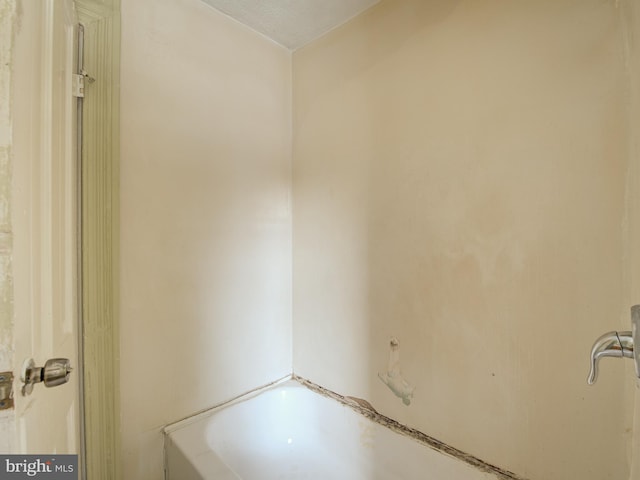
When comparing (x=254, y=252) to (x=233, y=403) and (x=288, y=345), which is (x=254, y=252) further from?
(x=233, y=403)

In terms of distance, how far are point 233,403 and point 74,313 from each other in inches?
34.8

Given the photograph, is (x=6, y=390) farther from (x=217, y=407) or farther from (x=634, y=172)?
(x=634, y=172)

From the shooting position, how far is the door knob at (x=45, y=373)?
546 mm

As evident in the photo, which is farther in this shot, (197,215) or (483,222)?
(197,215)

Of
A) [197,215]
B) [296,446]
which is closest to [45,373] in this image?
[197,215]

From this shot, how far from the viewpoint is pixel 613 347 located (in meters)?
0.56

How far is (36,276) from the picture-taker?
627 millimetres

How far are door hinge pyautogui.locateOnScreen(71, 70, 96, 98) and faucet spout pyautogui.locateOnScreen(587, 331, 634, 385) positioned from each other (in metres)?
1.64

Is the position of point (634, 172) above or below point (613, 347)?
above

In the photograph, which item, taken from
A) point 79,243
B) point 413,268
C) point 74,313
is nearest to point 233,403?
point 74,313

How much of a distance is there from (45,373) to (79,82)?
100 centimetres

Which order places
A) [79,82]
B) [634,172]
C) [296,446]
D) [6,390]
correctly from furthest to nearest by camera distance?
1. [296,446]
2. [79,82]
3. [634,172]
4. [6,390]

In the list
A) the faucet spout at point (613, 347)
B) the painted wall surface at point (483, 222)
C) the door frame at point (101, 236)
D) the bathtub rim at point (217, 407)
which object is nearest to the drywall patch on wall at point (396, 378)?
the painted wall surface at point (483, 222)

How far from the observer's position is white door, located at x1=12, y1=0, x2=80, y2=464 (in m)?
0.55
